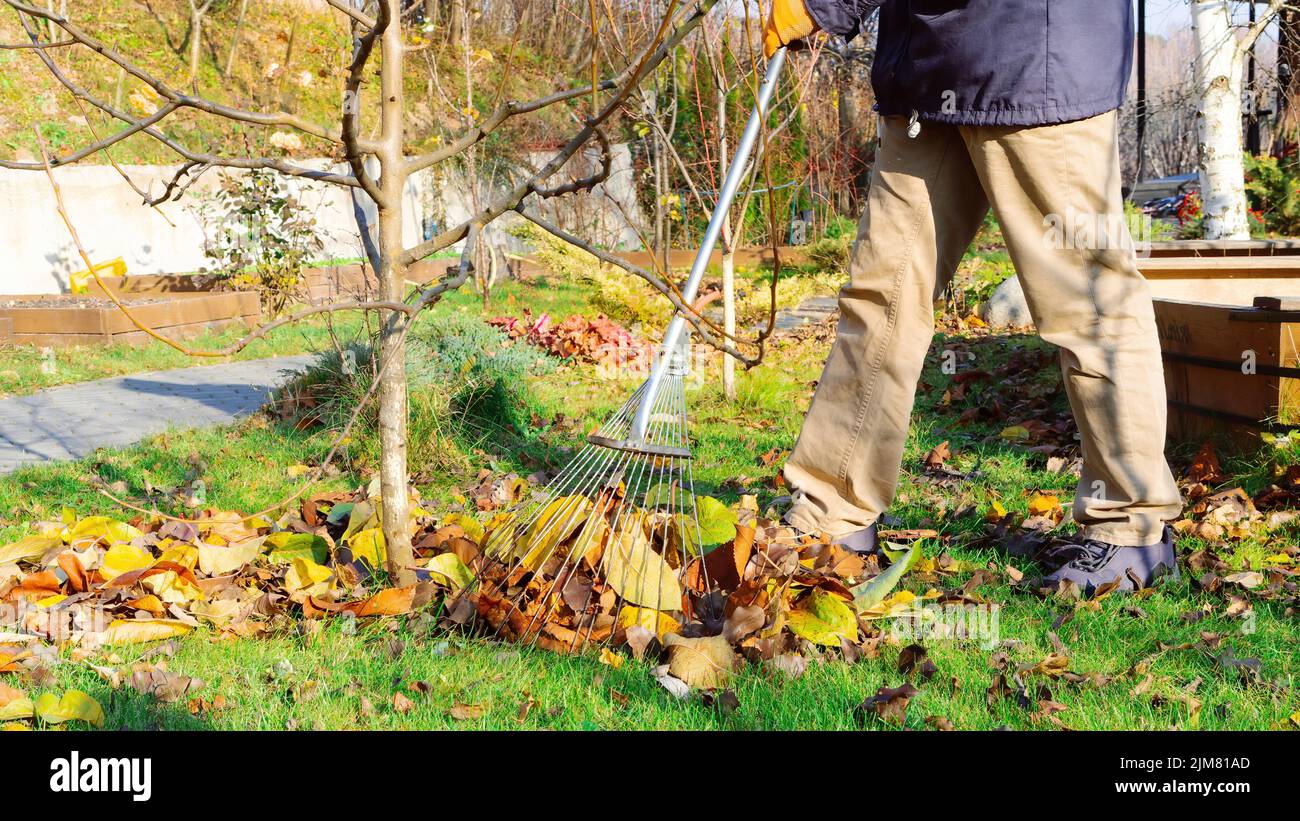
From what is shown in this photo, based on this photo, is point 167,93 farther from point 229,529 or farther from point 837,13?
point 837,13

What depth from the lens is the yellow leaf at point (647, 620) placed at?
229 cm

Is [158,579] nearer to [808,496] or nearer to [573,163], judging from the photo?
[808,496]

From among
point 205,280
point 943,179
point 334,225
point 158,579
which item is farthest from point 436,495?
point 334,225

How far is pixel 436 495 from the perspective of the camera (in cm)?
383

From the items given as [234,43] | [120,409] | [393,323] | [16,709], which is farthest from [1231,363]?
[234,43]

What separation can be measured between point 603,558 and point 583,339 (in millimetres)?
4862

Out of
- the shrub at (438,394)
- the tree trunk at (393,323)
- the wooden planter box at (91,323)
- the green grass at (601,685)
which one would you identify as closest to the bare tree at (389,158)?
the tree trunk at (393,323)

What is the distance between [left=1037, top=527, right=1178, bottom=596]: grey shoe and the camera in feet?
8.71

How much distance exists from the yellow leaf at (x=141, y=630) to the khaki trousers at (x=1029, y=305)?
161 centimetres

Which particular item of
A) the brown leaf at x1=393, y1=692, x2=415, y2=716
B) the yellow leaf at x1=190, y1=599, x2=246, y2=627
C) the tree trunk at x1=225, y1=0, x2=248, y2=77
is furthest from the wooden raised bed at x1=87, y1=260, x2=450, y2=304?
the brown leaf at x1=393, y1=692, x2=415, y2=716

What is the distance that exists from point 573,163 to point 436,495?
12.9 m

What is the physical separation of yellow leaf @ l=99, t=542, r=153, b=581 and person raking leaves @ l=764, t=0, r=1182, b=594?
5.58 feet

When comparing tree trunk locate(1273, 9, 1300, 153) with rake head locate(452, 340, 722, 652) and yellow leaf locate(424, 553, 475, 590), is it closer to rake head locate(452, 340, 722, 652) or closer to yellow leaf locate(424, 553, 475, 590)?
rake head locate(452, 340, 722, 652)

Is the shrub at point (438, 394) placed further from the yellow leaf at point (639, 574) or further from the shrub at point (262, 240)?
the shrub at point (262, 240)
